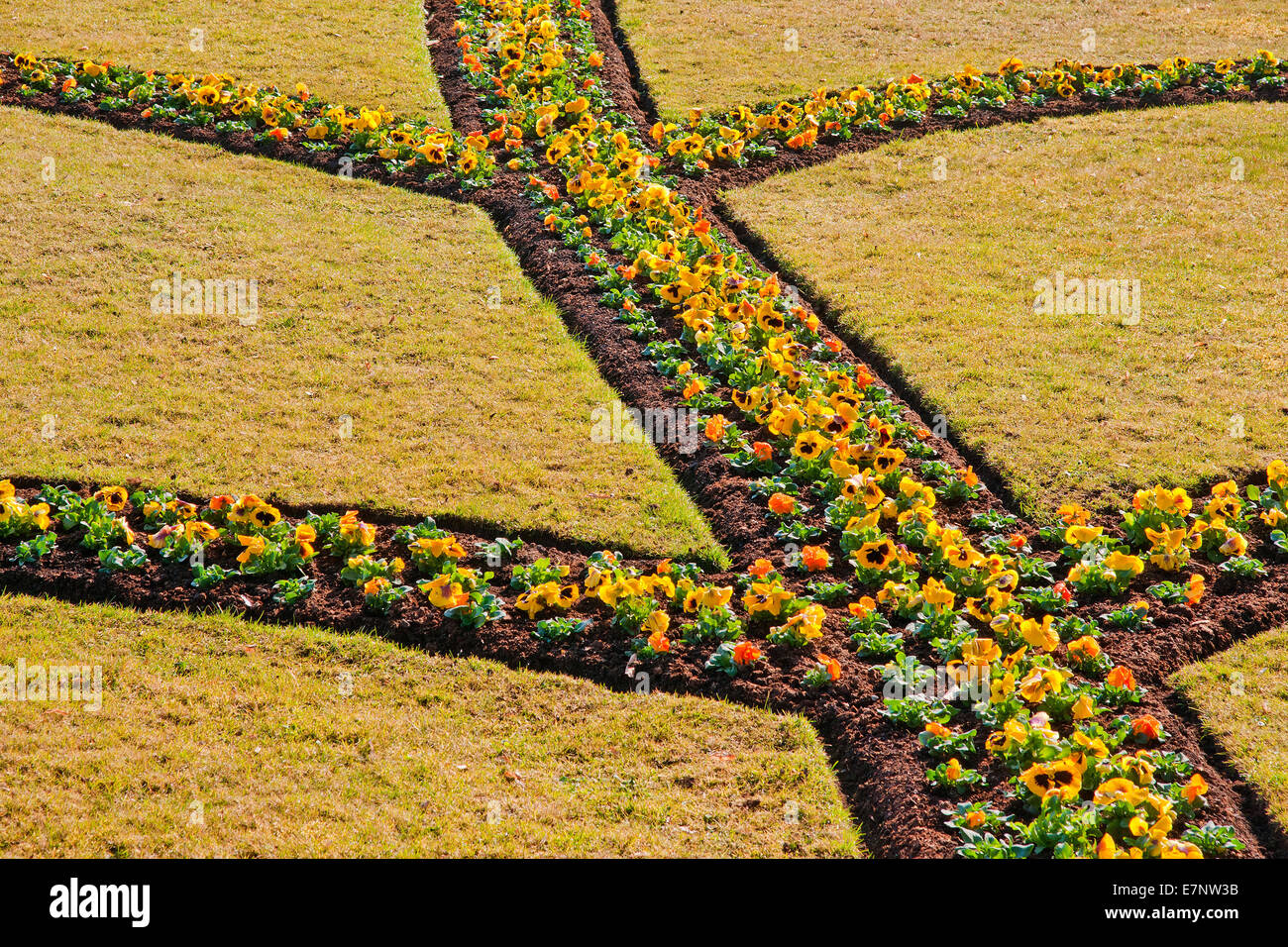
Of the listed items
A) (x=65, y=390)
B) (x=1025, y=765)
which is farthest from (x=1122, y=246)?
(x=65, y=390)

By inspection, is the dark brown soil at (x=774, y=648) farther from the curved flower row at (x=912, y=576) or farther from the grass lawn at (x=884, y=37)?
the grass lawn at (x=884, y=37)

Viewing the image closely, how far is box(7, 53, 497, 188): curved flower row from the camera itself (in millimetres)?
11008

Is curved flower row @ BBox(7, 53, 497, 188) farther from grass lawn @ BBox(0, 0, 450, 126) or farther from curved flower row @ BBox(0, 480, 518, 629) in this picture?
curved flower row @ BBox(0, 480, 518, 629)

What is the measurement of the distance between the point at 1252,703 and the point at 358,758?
4542mm

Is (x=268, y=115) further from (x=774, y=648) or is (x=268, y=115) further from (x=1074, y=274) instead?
(x=774, y=648)

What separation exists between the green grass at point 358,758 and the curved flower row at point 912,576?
535 millimetres

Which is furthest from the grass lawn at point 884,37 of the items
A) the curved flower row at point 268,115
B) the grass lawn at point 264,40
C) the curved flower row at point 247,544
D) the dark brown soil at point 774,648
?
the curved flower row at point 247,544

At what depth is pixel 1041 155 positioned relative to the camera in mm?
11664

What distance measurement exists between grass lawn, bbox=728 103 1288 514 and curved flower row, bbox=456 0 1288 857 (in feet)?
1.88

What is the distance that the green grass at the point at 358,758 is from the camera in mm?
4801

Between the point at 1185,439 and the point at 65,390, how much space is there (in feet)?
25.7

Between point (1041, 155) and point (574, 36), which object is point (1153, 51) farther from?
point (574, 36)

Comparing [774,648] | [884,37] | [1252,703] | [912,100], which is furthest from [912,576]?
[884,37]

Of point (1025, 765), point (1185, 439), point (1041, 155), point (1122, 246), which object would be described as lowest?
point (1025, 765)
